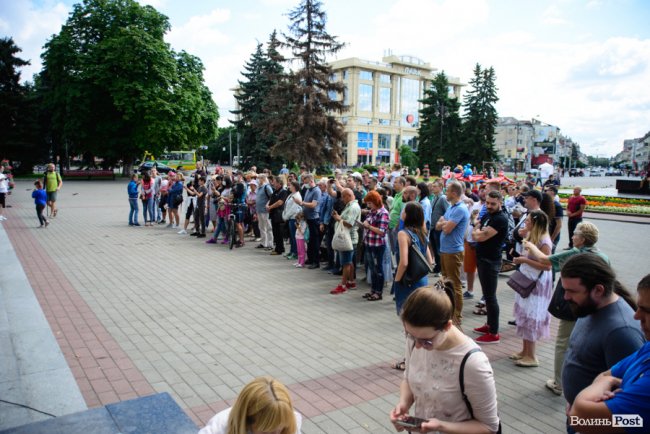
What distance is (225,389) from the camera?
4.88m

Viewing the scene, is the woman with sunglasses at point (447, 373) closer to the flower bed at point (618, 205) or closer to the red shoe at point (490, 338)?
the red shoe at point (490, 338)

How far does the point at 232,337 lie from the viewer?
21.1ft

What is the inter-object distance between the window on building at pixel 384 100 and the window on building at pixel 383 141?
18.2 ft

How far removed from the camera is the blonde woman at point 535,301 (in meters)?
5.43

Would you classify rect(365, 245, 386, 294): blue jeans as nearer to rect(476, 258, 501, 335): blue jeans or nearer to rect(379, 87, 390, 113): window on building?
rect(476, 258, 501, 335): blue jeans

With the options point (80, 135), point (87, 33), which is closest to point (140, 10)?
point (87, 33)

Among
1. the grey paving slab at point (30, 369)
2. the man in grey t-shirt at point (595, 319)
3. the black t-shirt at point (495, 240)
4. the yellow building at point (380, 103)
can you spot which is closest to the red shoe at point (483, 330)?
the black t-shirt at point (495, 240)

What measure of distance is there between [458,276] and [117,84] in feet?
128

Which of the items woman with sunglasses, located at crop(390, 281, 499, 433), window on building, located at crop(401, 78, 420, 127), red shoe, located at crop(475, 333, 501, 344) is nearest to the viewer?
woman with sunglasses, located at crop(390, 281, 499, 433)

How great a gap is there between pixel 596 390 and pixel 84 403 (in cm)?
429

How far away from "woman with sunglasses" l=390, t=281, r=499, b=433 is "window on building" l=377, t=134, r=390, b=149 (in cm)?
10443

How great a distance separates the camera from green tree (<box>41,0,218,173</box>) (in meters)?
38.7

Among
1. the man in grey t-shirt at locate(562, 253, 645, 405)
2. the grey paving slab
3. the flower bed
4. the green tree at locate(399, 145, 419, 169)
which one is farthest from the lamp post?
the man in grey t-shirt at locate(562, 253, 645, 405)

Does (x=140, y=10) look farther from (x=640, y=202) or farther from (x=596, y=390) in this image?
(x=596, y=390)
